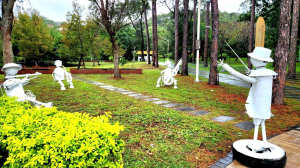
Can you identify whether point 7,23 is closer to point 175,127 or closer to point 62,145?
point 175,127

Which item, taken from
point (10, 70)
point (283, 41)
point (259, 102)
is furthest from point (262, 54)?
point (10, 70)

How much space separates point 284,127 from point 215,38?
6.96m

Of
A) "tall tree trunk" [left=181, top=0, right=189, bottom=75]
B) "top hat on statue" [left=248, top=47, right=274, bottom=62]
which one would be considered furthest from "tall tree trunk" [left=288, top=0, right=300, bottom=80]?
"top hat on statue" [left=248, top=47, right=274, bottom=62]

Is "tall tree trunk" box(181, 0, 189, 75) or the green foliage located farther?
the green foliage

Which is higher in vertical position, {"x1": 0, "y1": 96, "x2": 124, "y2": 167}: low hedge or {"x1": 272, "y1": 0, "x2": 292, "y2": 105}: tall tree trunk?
{"x1": 272, "y1": 0, "x2": 292, "y2": 105}: tall tree trunk

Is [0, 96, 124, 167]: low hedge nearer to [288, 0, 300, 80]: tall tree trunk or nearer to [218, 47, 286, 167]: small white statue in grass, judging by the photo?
[218, 47, 286, 167]: small white statue in grass

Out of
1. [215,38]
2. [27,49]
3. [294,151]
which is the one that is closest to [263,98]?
[294,151]

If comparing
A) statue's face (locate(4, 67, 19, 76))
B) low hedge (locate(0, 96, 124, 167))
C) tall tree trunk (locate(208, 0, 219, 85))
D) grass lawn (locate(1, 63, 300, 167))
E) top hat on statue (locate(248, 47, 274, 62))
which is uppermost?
tall tree trunk (locate(208, 0, 219, 85))

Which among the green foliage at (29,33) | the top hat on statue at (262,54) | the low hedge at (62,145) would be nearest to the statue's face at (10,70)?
the low hedge at (62,145)

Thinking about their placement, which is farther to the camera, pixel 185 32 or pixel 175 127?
pixel 185 32

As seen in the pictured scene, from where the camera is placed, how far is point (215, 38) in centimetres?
1062

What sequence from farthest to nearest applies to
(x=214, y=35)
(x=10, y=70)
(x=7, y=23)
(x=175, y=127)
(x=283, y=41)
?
(x=214, y=35)
(x=7, y=23)
(x=283, y=41)
(x=10, y=70)
(x=175, y=127)

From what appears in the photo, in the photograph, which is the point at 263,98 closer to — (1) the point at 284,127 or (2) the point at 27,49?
(1) the point at 284,127

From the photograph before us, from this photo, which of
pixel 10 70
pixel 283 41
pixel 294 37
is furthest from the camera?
pixel 294 37
